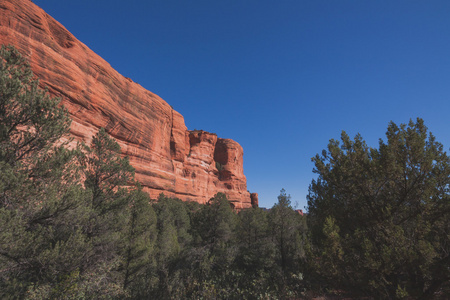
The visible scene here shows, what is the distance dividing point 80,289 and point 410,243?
11447mm

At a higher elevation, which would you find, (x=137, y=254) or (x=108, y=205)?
(x=108, y=205)

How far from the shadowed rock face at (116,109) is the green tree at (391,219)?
34.2 meters

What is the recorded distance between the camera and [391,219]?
23.3 feet

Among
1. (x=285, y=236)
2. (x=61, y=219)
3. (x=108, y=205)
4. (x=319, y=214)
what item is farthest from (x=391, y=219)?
(x=285, y=236)

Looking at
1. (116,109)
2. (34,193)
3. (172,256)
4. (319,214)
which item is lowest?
(172,256)

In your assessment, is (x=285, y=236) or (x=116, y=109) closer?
(x=285, y=236)

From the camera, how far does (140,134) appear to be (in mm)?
42531

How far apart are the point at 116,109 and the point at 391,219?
41.0m

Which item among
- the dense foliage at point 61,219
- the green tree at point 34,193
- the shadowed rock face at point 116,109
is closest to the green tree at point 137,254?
the dense foliage at point 61,219

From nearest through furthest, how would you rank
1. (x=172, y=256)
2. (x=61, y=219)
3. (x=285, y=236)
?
(x=61, y=219)
(x=172, y=256)
(x=285, y=236)

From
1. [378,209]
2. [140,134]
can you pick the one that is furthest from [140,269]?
[140,134]

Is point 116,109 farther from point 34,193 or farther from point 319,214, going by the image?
point 319,214

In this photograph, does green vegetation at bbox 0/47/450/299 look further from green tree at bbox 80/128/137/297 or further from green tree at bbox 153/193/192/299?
green tree at bbox 153/193/192/299

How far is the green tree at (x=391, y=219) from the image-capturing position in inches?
251
